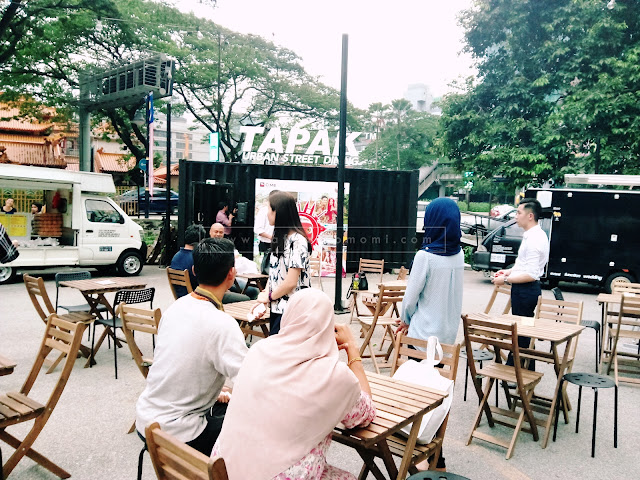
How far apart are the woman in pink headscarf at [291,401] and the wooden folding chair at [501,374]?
208cm

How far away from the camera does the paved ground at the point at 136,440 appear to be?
3.33m

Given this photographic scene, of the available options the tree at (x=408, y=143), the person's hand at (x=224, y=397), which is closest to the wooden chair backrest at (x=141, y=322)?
the person's hand at (x=224, y=397)

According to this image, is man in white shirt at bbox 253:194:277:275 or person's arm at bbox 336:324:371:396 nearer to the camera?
person's arm at bbox 336:324:371:396

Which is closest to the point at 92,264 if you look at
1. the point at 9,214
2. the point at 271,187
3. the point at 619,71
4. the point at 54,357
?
the point at 9,214

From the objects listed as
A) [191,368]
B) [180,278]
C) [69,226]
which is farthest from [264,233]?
[191,368]

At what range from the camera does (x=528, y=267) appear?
4680mm

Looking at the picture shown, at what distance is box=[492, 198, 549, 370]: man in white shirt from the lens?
15.3ft

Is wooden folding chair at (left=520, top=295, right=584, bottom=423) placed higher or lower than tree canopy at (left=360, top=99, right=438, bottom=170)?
lower

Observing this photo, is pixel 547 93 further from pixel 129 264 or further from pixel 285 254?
pixel 285 254

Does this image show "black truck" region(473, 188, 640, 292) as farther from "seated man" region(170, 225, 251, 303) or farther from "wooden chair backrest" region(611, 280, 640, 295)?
"seated man" region(170, 225, 251, 303)

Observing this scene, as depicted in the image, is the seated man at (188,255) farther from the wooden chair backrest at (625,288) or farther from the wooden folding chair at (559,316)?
the wooden chair backrest at (625,288)

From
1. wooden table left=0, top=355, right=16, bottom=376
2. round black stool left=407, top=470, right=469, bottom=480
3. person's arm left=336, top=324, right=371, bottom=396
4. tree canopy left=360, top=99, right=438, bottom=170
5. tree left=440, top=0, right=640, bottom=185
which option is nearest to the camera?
round black stool left=407, top=470, right=469, bottom=480

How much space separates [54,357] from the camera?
5.55 meters

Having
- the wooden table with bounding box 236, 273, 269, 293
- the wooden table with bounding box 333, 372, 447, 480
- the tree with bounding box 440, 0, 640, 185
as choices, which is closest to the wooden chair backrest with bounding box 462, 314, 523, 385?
the wooden table with bounding box 333, 372, 447, 480
